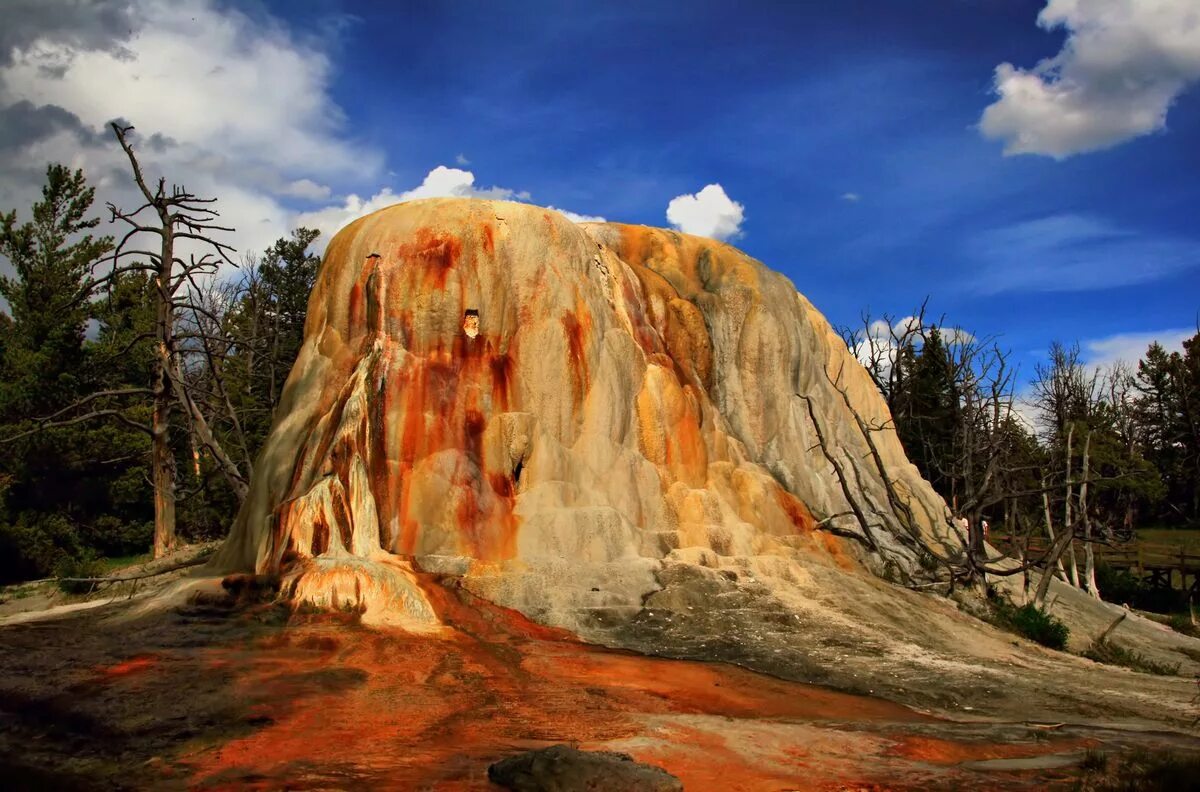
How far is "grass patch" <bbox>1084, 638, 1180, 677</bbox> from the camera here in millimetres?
14914

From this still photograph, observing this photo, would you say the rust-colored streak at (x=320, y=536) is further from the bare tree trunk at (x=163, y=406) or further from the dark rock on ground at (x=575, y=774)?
the bare tree trunk at (x=163, y=406)

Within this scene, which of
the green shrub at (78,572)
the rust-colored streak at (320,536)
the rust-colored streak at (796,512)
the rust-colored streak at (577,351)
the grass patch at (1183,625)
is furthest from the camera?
the grass patch at (1183,625)

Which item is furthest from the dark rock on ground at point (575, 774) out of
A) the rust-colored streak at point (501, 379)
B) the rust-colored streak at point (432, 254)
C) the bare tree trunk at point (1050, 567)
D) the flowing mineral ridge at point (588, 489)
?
the bare tree trunk at point (1050, 567)

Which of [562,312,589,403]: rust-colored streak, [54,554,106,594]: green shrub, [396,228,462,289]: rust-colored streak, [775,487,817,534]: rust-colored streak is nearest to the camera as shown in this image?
[396,228,462,289]: rust-colored streak

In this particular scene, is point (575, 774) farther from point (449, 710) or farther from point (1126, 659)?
point (1126, 659)

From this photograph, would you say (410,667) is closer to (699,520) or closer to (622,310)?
(699,520)

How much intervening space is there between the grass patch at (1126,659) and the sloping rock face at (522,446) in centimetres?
316

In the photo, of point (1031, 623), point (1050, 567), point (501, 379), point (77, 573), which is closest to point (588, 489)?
point (501, 379)

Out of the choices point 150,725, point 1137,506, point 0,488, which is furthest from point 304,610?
point 1137,506

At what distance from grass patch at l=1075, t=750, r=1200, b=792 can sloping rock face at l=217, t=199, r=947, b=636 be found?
6964 mm

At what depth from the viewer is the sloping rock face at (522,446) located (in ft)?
44.0

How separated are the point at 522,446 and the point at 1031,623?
888 centimetres

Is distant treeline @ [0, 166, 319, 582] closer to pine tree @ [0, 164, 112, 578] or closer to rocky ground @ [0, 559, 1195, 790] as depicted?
pine tree @ [0, 164, 112, 578]

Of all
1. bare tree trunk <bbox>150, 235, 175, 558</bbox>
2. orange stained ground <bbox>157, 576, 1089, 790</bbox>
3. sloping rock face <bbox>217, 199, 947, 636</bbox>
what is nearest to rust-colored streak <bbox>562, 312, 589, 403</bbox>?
sloping rock face <bbox>217, 199, 947, 636</bbox>
